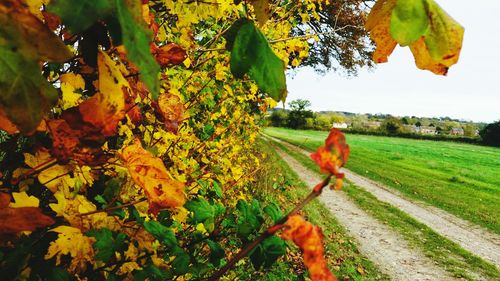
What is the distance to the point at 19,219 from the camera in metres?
0.78

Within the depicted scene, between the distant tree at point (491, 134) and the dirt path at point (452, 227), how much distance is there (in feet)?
145

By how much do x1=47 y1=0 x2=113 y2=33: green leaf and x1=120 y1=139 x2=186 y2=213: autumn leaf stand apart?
1.99 ft

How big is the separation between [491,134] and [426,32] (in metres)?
58.3

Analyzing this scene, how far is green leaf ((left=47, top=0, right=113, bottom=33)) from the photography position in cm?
42

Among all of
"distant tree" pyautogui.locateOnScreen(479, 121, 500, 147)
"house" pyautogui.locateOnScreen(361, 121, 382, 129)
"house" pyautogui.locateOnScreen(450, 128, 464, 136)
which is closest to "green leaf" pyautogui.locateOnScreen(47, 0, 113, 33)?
"distant tree" pyautogui.locateOnScreen(479, 121, 500, 147)

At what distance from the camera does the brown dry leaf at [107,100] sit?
0.73 metres

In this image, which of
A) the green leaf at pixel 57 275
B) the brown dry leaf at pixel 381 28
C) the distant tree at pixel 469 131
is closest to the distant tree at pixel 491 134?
the distant tree at pixel 469 131

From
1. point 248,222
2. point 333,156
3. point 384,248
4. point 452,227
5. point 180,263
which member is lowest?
point 452,227

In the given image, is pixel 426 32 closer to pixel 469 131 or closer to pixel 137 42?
pixel 137 42

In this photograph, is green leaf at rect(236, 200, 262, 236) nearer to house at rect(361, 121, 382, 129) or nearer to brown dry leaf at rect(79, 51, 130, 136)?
brown dry leaf at rect(79, 51, 130, 136)

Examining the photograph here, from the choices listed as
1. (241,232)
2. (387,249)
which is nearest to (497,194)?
(387,249)

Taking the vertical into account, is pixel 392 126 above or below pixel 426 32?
below

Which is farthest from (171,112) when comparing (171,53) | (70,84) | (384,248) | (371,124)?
(371,124)

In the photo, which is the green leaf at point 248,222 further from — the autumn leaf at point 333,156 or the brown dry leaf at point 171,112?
the autumn leaf at point 333,156
